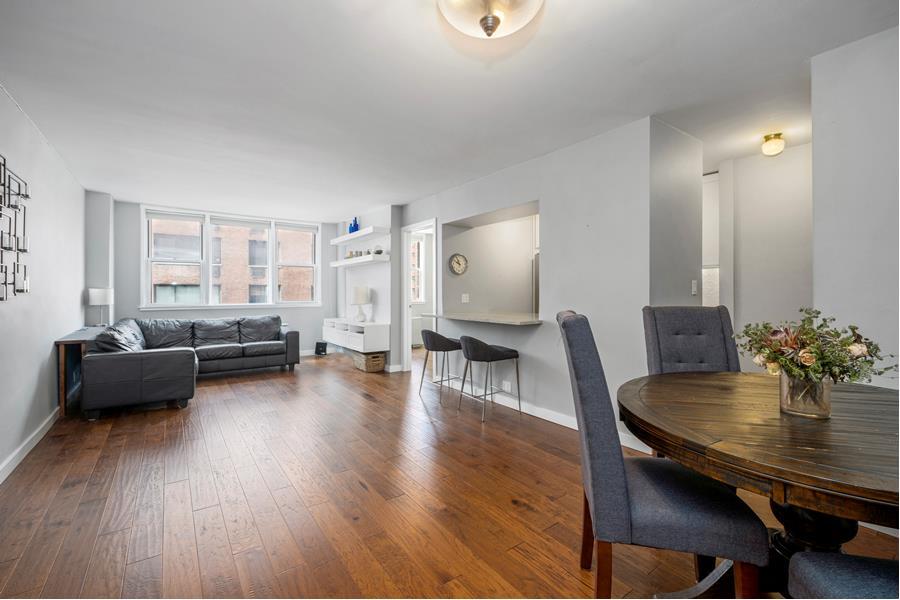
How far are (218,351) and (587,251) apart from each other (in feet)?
16.1

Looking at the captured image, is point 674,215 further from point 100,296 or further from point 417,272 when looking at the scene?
point 100,296

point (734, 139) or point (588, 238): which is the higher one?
point (734, 139)

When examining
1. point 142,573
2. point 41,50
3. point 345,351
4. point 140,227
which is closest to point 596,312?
point 142,573

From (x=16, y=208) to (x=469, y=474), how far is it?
11.8 feet

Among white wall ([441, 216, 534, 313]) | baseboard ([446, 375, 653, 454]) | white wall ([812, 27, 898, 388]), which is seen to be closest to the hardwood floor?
baseboard ([446, 375, 653, 454])

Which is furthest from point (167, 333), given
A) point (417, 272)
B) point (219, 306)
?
point (417, 272)

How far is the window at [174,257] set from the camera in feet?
20.3

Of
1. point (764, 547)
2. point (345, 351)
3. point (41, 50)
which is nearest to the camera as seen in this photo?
point (764, 547)

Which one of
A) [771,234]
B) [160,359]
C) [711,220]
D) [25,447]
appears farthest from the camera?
[711,220]

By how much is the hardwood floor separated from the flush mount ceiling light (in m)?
2.32

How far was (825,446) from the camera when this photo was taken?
1057mm

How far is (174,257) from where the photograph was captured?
635 cm

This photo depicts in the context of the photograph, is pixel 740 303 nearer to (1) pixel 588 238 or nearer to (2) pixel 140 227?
(1) pixel 588 238

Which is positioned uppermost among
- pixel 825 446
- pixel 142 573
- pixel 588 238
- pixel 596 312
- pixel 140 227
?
pixel 140 227
